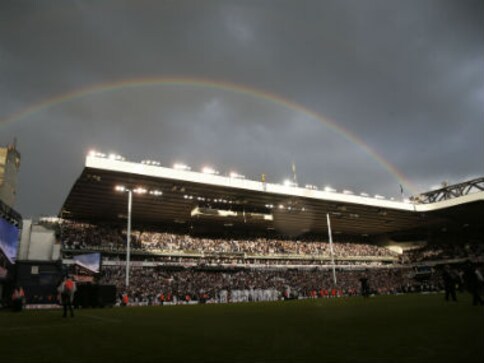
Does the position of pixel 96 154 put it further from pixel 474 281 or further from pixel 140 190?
pixel 474 281

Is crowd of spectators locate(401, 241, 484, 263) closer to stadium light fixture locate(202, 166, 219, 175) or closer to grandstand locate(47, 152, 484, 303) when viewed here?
grandstand locate(47, 152, 484, 303)

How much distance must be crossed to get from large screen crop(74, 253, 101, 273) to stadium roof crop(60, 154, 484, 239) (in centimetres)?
1013

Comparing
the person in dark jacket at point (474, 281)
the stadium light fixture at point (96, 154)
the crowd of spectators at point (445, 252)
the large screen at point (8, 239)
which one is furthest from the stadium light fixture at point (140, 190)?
the crowd of spectators at point (445, 252)

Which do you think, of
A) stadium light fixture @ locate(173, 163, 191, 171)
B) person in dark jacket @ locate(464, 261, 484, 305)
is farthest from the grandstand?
person in dark jacket @ locate(464, 261, 484, 305)

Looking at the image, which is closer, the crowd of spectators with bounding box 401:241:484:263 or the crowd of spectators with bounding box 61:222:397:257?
the crowd of spectators with bounding box 61:222:397:257

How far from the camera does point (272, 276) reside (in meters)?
53.4

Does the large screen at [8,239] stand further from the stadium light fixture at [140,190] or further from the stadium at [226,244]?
the stadium light fixture at [140,190]

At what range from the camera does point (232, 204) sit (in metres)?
52.4

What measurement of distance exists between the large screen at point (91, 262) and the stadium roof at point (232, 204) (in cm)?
1013

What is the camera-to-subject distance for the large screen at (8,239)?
82.3ft

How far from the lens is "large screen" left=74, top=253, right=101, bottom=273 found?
1221 inches

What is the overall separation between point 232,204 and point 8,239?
29938 mm

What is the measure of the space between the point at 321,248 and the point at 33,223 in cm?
4430

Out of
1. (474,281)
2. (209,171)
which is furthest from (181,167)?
(474,281)
